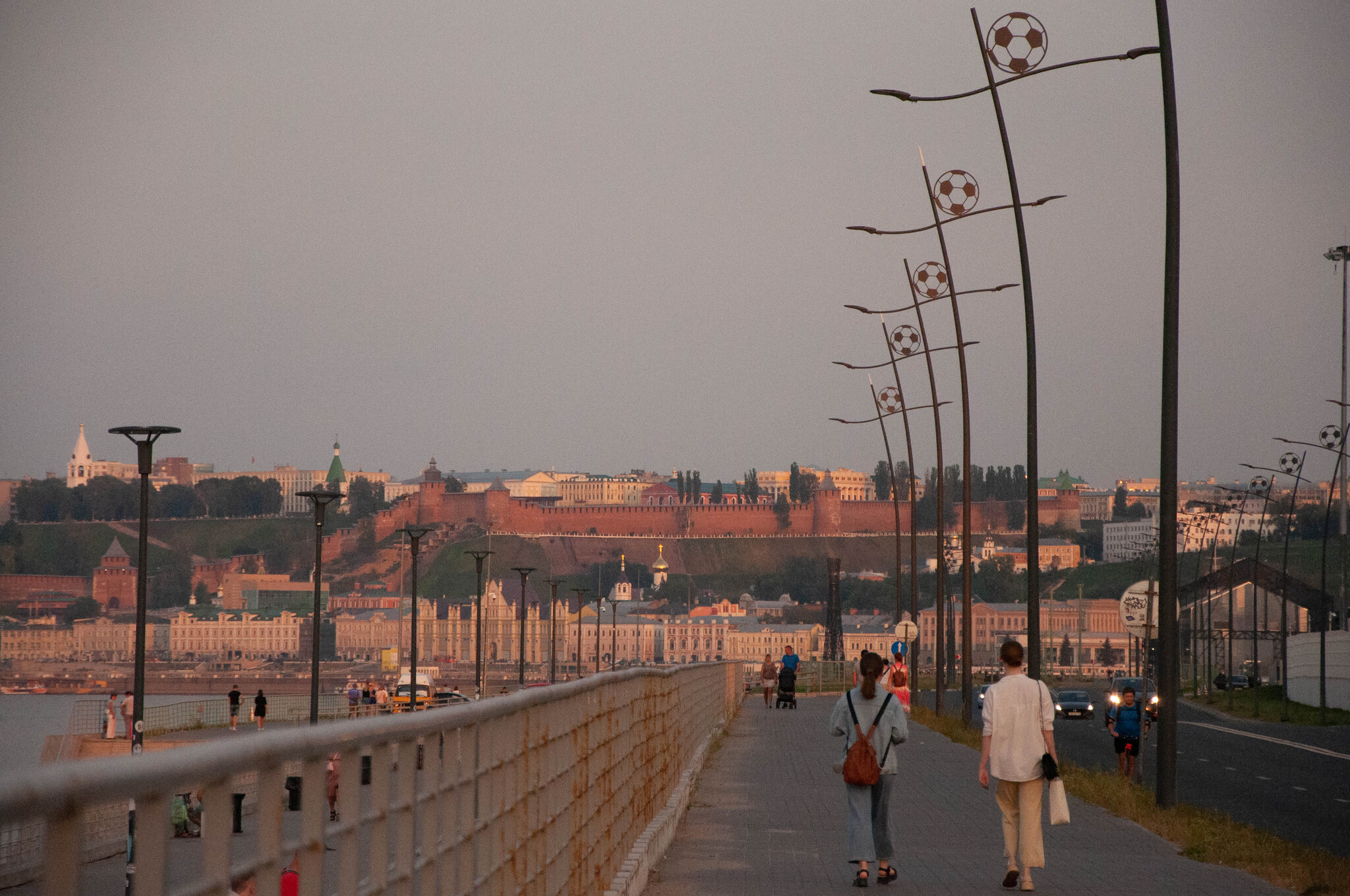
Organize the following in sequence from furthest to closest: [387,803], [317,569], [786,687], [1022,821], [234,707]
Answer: [234,707] → [786,687] → [317,569] → [1022,821] → [387,803]

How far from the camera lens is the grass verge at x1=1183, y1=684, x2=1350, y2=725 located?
44.0 meters

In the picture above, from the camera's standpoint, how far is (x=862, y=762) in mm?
9734

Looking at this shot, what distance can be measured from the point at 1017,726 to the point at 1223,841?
274 cm

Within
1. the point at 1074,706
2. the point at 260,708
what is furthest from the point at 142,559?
the point at 1074,706

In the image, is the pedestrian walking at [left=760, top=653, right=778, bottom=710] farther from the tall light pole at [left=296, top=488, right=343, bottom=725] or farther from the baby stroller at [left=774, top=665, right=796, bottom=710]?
the tall light pole at [left=296, top=488, right=343, bottom=725]

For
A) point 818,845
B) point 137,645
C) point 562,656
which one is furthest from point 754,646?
point 818,845

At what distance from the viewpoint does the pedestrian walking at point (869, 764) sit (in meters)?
9.49

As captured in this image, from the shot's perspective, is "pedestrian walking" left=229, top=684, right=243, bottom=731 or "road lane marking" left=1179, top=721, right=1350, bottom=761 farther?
"pedestrian walking" left=229, top=684, right=243, bottom=731

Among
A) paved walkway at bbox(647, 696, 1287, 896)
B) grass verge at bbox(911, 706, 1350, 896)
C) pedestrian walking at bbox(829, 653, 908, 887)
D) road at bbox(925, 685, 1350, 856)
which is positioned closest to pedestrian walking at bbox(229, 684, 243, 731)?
road at bbox(925, 685, 1350, 856)

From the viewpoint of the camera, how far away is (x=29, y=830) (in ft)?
6.27

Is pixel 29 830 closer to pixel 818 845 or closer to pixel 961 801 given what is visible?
pixel 818 845

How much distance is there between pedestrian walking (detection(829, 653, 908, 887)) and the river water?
1008 inches

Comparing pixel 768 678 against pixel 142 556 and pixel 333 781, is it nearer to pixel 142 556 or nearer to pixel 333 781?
pixel 142 556

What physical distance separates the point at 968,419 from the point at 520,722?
26.1 meters
